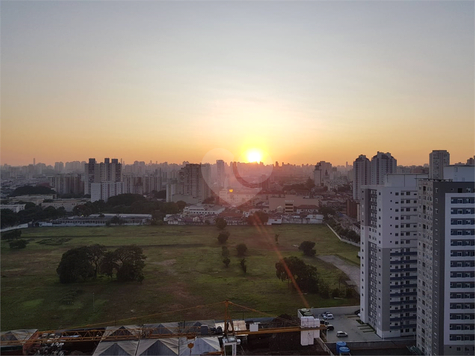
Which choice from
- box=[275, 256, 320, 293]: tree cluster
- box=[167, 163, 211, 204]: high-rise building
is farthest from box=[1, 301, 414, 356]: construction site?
box=[167, 163, 211, 204]: high-rise building

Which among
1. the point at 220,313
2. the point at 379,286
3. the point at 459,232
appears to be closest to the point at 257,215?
the point at 220,313

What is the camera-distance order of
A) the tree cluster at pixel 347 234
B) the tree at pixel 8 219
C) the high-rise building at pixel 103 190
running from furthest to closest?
the high-rise building at pixel 103 190, the tree at pixel 8 219, the tree cluster at pixel 347 234

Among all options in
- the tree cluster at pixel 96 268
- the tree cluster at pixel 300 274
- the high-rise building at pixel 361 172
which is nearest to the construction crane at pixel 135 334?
the tree cluster at pixel 300 274

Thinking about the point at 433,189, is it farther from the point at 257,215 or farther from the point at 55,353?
the point at 257,215

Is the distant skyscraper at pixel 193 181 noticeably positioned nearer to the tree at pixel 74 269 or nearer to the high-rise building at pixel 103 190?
the high-rise building at pixel 103 190

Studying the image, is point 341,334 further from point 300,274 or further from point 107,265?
point 107,265

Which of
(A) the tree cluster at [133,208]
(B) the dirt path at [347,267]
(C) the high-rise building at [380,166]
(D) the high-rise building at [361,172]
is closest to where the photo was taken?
(B) the dirt path at [347,267]

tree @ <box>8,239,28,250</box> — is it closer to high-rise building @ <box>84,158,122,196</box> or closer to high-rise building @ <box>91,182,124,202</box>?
high-rise building @ <box>91,182,124,202</box>
